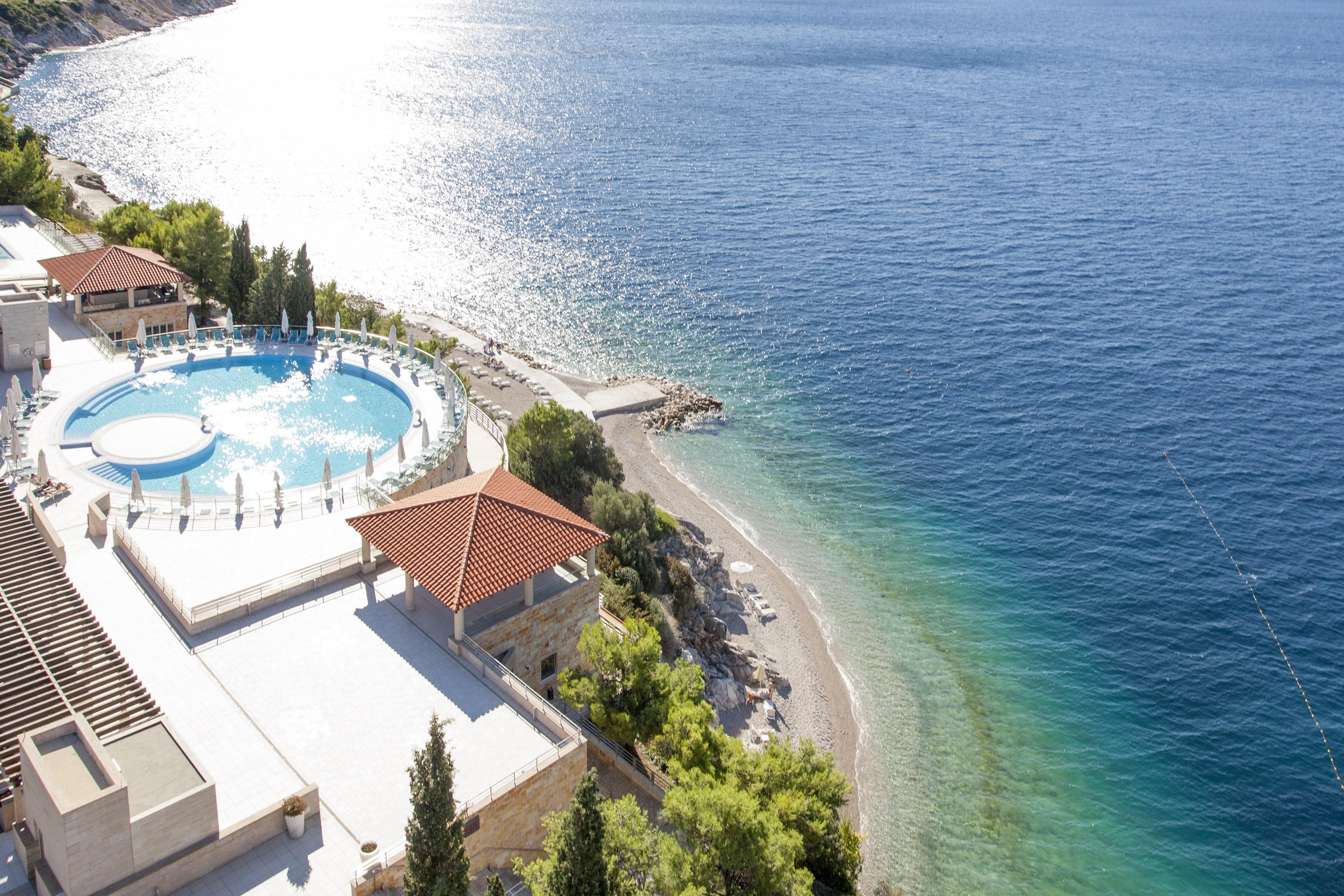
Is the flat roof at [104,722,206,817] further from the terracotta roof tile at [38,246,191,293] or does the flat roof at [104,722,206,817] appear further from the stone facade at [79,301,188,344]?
the terracotta roof tile at [38,246,191,293]

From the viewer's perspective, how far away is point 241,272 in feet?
200

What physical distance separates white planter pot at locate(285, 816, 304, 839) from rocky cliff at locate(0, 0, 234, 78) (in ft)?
554

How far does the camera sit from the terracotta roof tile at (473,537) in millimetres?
32219

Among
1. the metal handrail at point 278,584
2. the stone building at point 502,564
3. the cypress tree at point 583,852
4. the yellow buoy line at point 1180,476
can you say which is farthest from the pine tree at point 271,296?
the yellow buoy line at point 1180,476

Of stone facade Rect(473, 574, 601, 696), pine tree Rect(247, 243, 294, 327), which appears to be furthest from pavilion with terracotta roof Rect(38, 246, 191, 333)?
stone facade Rect(473, 574, 601, 696)

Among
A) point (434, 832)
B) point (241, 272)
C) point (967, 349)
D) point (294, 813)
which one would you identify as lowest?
point (294, 813)

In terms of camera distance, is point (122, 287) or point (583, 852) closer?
point (583, 852)

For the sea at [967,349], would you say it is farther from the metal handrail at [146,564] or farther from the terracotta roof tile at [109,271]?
the terracotta roof tile at [109,271]

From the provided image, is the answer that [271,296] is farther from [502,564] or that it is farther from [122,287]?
[502,564]

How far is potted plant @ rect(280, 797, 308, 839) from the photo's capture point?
985 inches

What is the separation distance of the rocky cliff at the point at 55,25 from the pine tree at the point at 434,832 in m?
173

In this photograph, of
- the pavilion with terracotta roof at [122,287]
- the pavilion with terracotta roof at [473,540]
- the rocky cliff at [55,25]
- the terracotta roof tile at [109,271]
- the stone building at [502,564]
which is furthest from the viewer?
the rocky cliff at [55,25]

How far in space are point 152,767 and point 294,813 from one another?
11.3ft

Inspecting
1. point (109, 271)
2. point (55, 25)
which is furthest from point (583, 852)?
point (55, 25)
